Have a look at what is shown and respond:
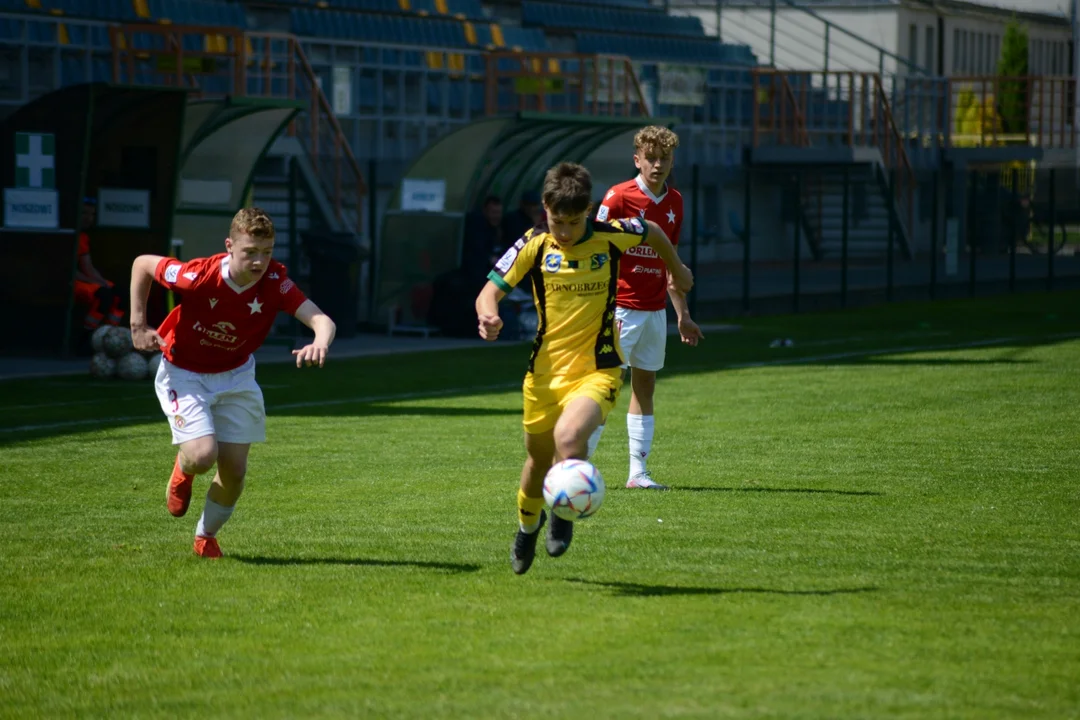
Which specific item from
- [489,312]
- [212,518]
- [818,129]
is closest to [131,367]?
[212,518]

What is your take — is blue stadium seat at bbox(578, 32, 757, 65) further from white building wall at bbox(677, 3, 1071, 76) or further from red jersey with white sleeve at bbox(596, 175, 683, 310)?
red jersey with white sleeve at bbox(596, 175, 683, 310)

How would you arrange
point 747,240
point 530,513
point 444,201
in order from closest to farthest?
point 530,513 < point 444,201 < point 747,240

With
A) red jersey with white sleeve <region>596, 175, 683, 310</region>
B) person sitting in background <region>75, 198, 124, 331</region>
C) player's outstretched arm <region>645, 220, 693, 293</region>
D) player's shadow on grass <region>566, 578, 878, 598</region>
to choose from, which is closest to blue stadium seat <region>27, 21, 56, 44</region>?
person sitting in background <region>75, 198, 124, 331</region>

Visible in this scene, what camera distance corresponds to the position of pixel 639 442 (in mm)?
9688

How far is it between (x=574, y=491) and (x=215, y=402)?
6.28 ft

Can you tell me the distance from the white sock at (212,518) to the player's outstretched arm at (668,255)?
2.31m

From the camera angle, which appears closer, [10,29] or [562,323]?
[562,323]

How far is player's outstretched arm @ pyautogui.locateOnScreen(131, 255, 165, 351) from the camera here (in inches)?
287

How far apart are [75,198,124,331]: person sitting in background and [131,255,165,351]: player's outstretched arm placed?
34.4 ft

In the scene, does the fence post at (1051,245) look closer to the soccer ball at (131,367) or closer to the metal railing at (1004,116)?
the metal railing at (1004,116)

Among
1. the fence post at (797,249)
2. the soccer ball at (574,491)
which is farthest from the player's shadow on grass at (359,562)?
the fence post at (797,249)

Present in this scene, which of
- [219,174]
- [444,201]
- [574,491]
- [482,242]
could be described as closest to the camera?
[574,491]

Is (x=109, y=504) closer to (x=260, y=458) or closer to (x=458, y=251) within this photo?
(x=260, y=458)

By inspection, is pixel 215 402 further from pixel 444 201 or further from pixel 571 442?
pixel 444 201
